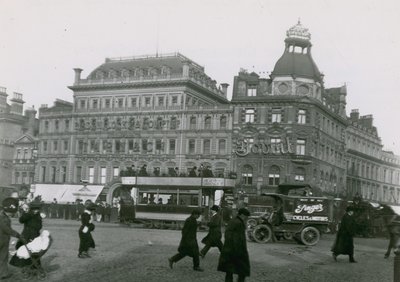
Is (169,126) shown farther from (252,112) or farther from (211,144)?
(252,112)

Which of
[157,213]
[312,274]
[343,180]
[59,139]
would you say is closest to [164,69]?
[59,139]

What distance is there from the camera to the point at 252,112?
2156 inches

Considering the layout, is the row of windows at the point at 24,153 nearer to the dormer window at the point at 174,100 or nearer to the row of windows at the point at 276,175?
the dormer window at the point at 174,100

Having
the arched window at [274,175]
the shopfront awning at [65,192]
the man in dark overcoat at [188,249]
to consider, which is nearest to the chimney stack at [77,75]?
the shopfront awning at [65,192]

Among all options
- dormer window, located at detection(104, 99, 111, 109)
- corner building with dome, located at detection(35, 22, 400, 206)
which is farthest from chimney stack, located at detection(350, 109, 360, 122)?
dormer window, located at detection(104, 99, 111, 109)

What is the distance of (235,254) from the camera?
36.6 feet

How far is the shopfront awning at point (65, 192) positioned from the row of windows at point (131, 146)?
4.25 metres

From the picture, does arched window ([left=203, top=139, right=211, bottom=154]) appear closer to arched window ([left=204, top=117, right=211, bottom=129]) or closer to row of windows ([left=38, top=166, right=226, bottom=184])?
arched window ([left=204, top=117, right=211, bottom=129])

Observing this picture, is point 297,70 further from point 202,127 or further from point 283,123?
point 202,127

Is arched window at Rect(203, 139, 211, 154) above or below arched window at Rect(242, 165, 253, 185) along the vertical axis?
above

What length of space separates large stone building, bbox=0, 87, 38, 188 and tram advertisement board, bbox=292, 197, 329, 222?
52.1m

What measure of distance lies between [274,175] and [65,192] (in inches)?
965

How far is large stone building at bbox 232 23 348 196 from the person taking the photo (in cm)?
5312

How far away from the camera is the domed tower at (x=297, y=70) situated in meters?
54.3
